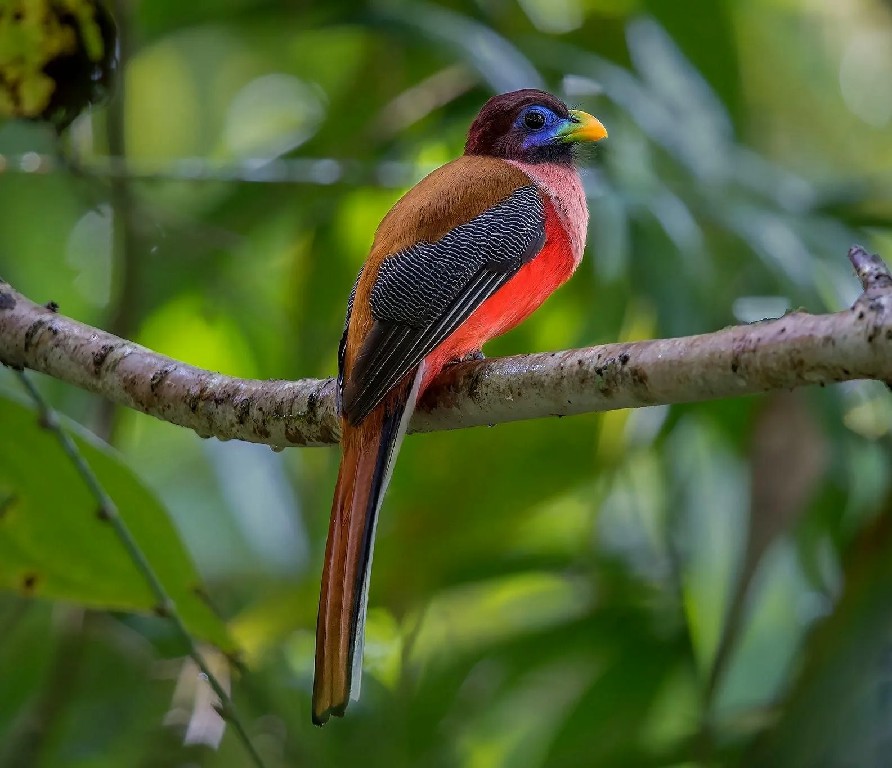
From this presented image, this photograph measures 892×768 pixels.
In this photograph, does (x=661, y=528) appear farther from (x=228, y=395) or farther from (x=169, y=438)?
(x=169, y=438)

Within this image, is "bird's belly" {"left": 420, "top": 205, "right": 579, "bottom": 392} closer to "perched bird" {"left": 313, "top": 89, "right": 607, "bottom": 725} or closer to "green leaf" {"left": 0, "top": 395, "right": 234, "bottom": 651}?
"perched bird" {"left": 313, "top": 89, "right": 607, "bottom": 725}

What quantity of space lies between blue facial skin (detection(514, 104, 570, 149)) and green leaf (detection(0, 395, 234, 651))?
1.21m

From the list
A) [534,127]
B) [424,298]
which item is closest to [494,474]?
[534,127]

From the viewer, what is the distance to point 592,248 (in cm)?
274

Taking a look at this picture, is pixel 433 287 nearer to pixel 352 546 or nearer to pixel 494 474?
pixel 352 546

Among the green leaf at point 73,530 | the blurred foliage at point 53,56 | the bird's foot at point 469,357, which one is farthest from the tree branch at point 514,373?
the blurred foliage at point 53,56

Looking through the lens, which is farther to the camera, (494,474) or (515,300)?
(494,474)

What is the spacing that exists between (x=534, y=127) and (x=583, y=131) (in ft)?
0.42

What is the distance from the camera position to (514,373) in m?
1.71

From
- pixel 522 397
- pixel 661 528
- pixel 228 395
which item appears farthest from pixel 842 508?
pixel 228 395

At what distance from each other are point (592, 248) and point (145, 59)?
2370 mm

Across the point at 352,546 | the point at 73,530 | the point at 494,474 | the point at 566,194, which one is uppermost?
the point at 566,194

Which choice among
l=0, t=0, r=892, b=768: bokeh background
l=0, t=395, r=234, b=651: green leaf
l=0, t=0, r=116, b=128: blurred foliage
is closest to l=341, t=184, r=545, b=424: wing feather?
l=0, t=0, r=892, b=768: bokeh background

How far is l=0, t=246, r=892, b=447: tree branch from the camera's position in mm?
1301
